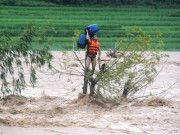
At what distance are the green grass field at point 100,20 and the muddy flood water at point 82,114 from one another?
1252 cm

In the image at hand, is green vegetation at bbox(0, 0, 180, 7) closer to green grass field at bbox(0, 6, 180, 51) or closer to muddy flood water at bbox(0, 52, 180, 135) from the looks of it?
green grass field at bbox(0, 6, 180, 51)

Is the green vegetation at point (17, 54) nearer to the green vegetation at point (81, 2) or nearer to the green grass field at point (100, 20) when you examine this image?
the green grass field at point (100, 20)

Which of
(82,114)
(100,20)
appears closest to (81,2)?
(100,20)

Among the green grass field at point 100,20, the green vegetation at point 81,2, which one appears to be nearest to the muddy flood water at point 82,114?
the green grass field at point 100,20

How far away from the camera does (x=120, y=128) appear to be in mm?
9258

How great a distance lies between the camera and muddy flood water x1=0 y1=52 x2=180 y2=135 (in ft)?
30.0

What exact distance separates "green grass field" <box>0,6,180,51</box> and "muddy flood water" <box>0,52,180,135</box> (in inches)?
493

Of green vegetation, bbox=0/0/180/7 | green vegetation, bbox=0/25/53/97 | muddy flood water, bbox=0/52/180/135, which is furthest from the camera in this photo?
green vegetation, bbox=0/0/180/7

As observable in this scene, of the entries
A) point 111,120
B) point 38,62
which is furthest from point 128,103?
point 38,62

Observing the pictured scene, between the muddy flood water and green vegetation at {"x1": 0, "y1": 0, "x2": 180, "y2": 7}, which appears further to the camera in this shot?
green vegetation at {"x1": 0, "y1": 0, "x2": 180, "y2": 7}

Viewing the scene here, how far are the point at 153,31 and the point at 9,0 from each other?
10915 mm

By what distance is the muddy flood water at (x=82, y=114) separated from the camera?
9.14m

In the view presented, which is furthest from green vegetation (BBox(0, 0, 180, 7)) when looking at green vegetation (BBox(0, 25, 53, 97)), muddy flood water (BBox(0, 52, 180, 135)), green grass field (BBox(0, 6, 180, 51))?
green vegetation (BBox(0, 25, 53, 97))

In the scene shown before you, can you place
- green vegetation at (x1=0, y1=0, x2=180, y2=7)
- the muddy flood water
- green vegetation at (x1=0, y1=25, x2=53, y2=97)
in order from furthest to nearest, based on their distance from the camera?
green vegetation at (x1=0, y1=0, x2=180, y2=7), green vegetation at (x1=0, y1=25, x2=53, y2=97), the muddy flood water
